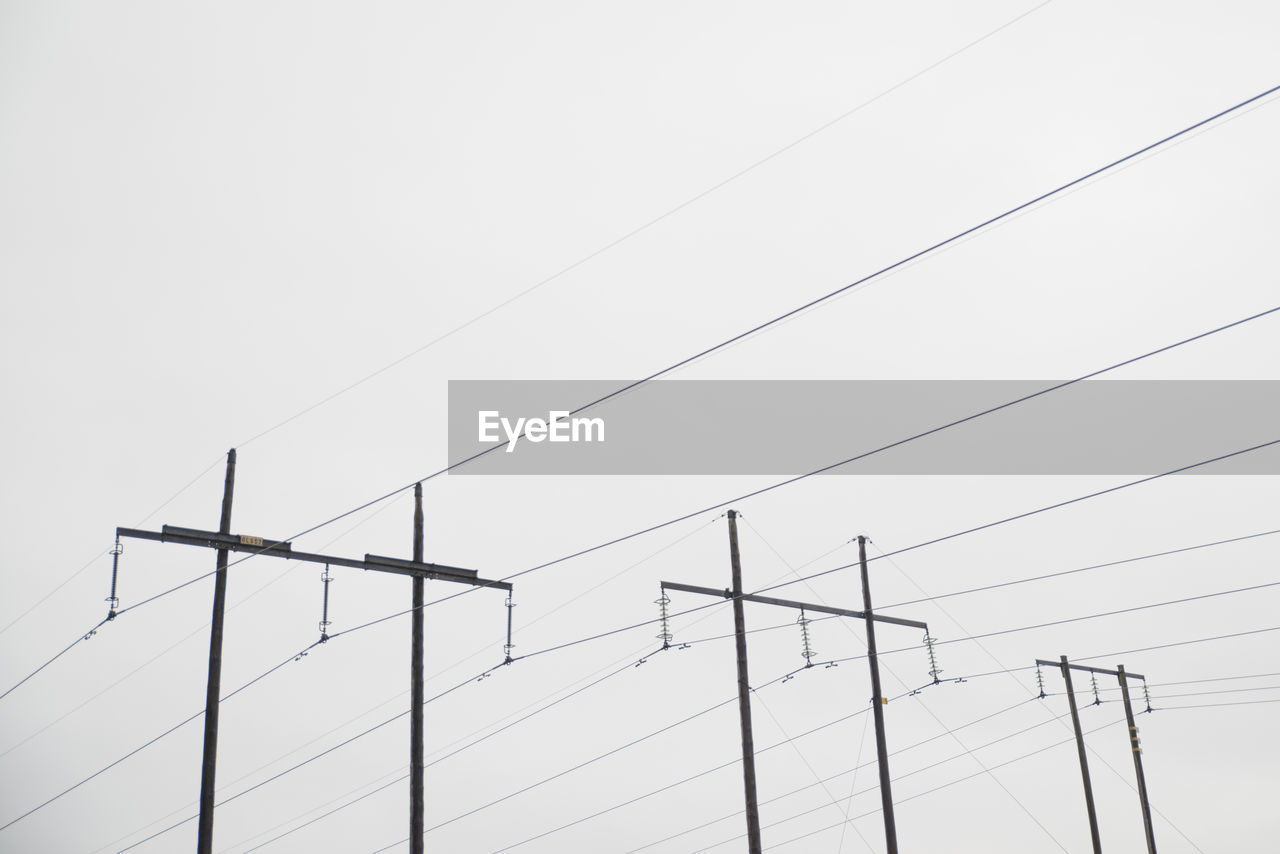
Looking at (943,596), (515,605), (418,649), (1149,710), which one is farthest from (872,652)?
(1149,710)

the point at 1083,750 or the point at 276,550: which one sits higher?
the point at 276,550

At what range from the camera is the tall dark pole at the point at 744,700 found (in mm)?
22953

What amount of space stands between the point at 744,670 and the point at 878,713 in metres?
4.31

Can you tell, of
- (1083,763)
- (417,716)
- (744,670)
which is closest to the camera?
(417,716)

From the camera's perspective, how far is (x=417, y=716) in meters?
20.9

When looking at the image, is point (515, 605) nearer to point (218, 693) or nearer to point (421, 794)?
point (421, 794)

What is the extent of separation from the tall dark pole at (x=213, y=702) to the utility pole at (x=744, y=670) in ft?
31.0

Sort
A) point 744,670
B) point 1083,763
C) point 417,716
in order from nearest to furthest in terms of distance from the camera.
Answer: point 417,716
point 744,670
point 1083,763

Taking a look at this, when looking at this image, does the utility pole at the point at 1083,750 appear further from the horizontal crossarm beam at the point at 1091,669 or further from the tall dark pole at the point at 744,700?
the tall dark pole at the point at 744,700

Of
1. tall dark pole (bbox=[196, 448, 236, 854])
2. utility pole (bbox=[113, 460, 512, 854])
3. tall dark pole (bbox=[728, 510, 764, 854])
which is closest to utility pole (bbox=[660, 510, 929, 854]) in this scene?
tall dark pole (bbox=[728, 510, 764, 854])

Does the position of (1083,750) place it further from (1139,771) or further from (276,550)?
(276,550)

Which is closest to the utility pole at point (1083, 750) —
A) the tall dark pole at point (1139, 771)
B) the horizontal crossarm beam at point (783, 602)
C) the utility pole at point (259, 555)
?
the tall dark pole at point (1139, 771)

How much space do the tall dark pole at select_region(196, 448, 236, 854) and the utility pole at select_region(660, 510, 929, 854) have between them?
372 inches

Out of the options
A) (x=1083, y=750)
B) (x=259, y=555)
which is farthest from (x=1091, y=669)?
(x=259, y=555)
